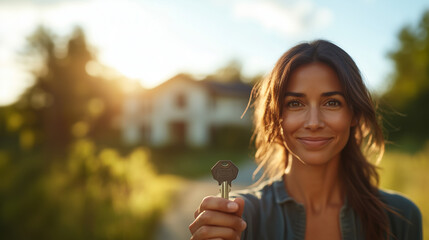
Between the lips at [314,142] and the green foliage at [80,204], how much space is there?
488cm

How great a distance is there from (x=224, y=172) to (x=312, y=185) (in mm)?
1025

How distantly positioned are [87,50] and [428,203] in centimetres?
2448

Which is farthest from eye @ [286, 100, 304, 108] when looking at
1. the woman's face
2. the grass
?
the grass

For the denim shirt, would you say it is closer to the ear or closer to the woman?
the woman

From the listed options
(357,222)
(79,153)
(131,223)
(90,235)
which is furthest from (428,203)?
(79,153)

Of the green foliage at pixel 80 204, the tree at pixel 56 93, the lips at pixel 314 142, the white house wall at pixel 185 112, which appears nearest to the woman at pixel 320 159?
the lips at pixel 314 142

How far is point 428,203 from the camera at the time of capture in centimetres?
544

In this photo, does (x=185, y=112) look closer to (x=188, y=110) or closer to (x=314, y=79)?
(x=188, y=110)

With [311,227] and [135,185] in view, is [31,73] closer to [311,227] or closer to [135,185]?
[135,185]

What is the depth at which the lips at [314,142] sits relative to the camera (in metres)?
2.02

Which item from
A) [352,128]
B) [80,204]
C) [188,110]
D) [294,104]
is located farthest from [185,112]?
[294,104]

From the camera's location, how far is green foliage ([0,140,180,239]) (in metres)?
6.33

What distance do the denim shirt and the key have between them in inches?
23.8

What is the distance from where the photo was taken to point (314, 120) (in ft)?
6.51
